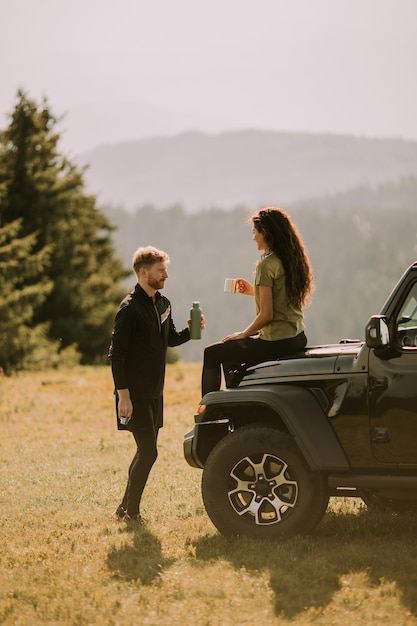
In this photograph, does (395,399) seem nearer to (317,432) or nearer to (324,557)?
(317,432)

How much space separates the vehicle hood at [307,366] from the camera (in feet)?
22.1

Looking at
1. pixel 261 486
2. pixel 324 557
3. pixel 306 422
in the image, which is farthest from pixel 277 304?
pixel 324 557

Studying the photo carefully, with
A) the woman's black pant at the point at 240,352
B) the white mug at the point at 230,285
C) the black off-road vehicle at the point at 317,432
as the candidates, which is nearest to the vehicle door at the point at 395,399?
the black off-road vehicle at the point at 317,432

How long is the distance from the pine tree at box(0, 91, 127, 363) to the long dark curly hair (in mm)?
24319

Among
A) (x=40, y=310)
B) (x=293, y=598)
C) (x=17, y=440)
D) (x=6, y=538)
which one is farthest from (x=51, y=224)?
(x=293, y=598)

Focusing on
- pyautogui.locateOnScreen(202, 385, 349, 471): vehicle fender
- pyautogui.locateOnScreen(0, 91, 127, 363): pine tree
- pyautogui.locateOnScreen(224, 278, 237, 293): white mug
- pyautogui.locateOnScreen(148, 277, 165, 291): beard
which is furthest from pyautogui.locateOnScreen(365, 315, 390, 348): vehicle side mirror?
pyautogui.locateOnScreen(0, 91, 127, 363): pine tree

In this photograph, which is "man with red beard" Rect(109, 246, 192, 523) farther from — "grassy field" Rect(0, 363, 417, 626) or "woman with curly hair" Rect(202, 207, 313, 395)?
"grassy field" Rect(0, 363, 417, 626)

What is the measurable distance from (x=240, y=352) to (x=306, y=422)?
0.87 m

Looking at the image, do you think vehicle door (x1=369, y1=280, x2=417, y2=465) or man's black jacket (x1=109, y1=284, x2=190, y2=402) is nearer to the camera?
vehicle door (x1=369, y1=280, x2=417, y2=465)

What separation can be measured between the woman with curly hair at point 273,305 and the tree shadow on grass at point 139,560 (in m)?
1.29

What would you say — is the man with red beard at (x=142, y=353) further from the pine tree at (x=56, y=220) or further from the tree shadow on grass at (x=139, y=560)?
the pine tree at (x=56, y=220)

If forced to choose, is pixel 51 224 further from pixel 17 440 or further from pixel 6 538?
pixel 6 538

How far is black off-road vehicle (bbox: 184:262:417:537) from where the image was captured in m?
6.45

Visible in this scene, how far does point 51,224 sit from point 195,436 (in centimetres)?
2700
